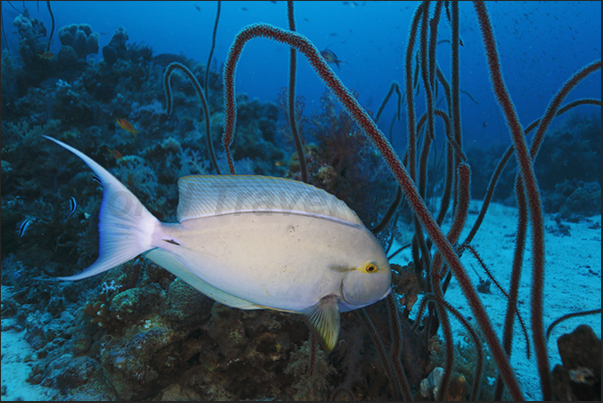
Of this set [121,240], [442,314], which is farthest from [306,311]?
[442,314]

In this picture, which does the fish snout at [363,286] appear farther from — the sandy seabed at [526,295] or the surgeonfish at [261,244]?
the sandy seabed at [526,295]

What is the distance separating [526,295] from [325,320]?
391 centimetres

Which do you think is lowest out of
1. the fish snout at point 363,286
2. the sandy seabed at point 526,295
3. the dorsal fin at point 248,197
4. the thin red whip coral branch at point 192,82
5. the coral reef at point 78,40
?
the sandy seabed at point 526,295

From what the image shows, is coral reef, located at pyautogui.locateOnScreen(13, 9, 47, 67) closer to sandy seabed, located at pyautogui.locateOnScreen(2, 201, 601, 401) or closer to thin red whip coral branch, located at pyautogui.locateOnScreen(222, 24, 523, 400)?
sandy seabed, located at pyautogui.locateOnScreen(2, 201, 601, 401)

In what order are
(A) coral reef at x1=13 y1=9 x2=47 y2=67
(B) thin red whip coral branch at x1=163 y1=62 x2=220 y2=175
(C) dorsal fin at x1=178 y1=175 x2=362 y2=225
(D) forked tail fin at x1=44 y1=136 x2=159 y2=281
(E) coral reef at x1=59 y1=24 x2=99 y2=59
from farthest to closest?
(E) coral reef at x1=59 y1=24 x2=99 y2=59, (A) coral reef at x1=13 y1=9 x2=47 y2=67, (B) thin red whip coral branch at x1=163 y1=62 x2=220 y2=175, (C) dorsal fin at x1=178 y1=175 x2=362 y2=225, (D) forked tail fin at x1=44 y1=136 x2=159 y2=281

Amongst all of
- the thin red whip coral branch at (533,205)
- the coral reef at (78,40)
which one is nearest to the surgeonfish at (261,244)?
the thin red whip coral branch at (533,205)

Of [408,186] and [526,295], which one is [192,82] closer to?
[408,186]

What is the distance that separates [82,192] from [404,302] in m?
5.63

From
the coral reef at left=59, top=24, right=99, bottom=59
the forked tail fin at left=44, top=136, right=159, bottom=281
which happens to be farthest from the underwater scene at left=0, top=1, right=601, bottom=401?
the coral reef at left=59, top=24, right=99, bottom=59

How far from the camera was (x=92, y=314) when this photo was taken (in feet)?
8.18

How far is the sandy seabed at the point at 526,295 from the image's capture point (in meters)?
2.30

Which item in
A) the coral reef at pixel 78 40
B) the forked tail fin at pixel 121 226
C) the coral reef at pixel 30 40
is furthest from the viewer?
the coral reef at pixel 78 40

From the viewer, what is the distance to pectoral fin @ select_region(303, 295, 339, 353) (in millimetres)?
1048

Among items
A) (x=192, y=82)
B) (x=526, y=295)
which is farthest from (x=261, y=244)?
(x=526, y=295)
